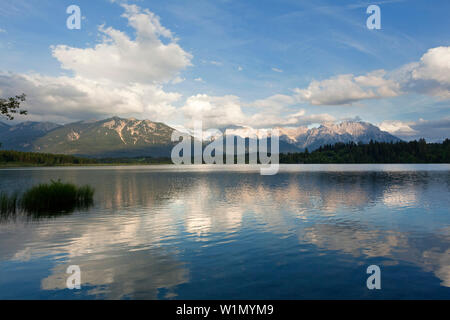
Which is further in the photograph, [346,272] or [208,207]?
[208,207]

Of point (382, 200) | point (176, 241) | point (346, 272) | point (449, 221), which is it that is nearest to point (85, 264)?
point (176, 241)

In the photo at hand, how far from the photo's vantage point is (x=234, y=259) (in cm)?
2062

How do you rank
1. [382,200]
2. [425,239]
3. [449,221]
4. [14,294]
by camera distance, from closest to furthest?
[14,294] < [425,239] < [449,221] < [382,200]

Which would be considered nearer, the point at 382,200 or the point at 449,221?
the point at 449,221

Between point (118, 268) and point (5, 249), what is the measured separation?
12.0 m

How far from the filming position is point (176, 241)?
25.8m

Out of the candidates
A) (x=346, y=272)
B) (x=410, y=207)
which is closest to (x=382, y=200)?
(x=410, y=207)

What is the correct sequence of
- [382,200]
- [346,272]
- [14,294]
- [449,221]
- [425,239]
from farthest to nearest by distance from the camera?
1. [382,200]
2. [449,221]
3. [425,239]
4. [346,272]
5. [14,294]

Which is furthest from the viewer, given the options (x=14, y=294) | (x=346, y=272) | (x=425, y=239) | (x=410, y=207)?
(x=410, y=207)

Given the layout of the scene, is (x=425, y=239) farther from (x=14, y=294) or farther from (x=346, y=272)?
(x=14, y=294)
